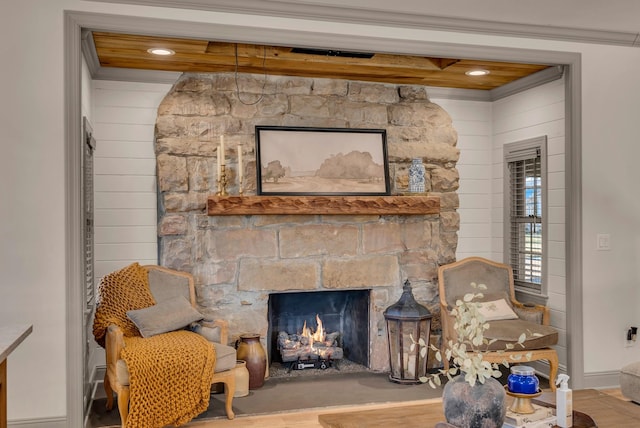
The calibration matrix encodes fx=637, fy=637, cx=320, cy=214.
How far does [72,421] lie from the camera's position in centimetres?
359

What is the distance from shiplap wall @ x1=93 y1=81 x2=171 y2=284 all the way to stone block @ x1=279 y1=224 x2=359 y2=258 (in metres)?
1.05

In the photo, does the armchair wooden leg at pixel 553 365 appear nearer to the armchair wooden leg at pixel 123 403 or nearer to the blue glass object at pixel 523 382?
the blue glass object at pixel 523 382

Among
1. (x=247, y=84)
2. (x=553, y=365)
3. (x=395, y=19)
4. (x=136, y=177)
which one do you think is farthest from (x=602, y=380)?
(x=136, y=177)

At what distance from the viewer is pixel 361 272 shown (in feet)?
17.3

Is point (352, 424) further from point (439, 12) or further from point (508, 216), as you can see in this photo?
point (508, 216)

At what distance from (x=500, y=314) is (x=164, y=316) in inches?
100

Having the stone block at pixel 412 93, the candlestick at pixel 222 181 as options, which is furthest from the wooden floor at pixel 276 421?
the stone block at pixel 412 93

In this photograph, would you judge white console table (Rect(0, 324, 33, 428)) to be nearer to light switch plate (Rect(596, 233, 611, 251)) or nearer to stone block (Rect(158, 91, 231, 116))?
stone block (Rect(158, 91, 231, 116))

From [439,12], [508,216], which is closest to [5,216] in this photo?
[439,12]

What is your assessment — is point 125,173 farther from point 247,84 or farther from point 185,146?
point 247,84

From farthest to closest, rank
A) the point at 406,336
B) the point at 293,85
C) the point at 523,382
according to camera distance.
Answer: the point at 293,85 → the point at 406,336 → the point at 523,382

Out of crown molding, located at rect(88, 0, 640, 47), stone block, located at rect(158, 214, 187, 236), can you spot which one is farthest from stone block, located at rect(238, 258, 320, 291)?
crown molding, located at rect(88, 0, 640, 47)

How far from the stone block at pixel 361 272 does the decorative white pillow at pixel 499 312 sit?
78 cm

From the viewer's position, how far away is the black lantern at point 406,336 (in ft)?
16.1
